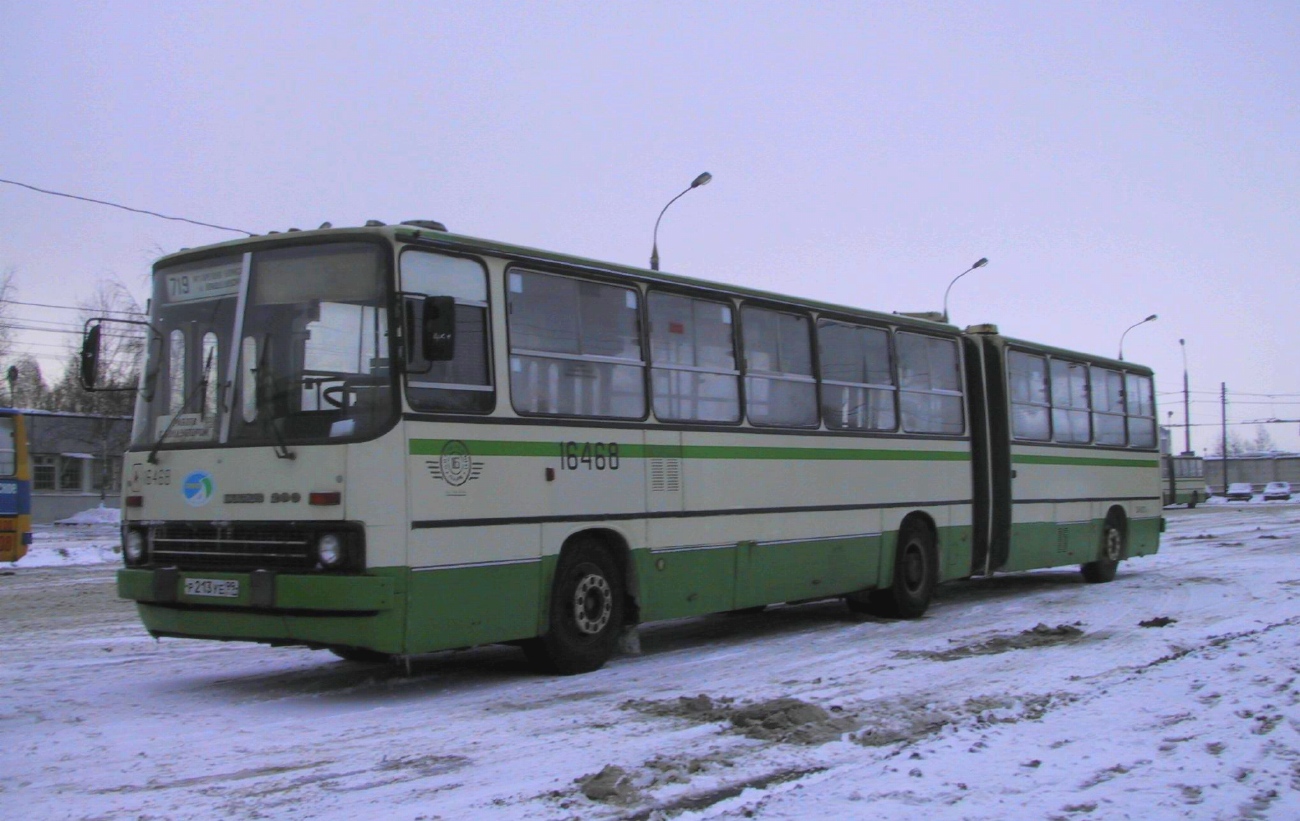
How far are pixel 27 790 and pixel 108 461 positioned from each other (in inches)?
1881

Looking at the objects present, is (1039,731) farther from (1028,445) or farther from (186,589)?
(1028,445)

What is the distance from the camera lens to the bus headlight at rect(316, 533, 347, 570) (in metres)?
8.24

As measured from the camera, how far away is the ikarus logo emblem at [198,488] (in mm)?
8711

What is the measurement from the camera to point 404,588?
8305 millimetres

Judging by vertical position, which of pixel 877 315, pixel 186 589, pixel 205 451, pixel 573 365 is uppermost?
pixel 877 315

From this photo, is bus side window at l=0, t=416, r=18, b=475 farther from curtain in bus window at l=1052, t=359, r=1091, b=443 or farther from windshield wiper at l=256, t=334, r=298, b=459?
curtain in bus window at l=1052, t=359, r=1091, b=443

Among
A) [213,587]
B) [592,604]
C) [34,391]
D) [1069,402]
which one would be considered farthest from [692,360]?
[34,391]

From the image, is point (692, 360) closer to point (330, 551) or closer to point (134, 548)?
point (330, 551)

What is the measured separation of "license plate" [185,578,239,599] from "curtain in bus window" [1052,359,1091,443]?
12.0 metres

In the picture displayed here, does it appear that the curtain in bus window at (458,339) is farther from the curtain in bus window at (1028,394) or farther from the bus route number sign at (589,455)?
the curtain in bus window at (1028,394)

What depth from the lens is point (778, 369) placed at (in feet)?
40.3

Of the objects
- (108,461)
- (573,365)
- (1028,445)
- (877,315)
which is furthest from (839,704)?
(108,461)

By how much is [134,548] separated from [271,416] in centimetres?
158

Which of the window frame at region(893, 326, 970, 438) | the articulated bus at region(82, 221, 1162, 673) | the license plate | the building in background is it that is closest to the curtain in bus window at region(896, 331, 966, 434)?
the window frame at region(893, 326, 970, 438)
